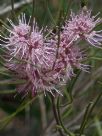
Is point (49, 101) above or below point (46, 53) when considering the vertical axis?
below

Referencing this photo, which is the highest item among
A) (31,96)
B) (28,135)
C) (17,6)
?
(17,6)

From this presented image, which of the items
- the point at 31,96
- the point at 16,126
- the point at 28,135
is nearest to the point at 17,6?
the point at 31,96

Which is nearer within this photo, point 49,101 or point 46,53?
point 46,53

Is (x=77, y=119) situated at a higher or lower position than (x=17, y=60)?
lower

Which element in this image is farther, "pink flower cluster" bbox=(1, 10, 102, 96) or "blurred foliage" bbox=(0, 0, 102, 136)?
"blurred foliage" bbox=(0, 0, 102, 136)

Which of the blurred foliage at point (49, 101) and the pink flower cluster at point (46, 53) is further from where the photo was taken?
the blurred foliage at point (49, 101)

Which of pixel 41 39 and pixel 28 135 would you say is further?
pixel 28 135

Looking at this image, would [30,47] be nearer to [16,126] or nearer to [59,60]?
[59,60]

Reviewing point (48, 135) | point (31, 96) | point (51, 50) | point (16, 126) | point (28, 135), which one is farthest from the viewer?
point (16, 126)
